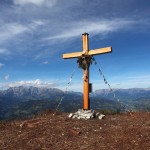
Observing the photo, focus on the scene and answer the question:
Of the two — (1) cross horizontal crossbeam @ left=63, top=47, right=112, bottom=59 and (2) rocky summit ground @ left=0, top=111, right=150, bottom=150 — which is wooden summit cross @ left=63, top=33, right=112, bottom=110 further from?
(2) rocky summit ground @ left=0, top=111, right=150, bottom=150

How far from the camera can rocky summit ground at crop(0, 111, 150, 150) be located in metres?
13.9

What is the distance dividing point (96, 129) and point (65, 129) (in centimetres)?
213

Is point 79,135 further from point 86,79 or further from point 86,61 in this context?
point 86,61

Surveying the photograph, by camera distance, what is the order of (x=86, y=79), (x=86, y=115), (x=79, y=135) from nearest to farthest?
(x=79, y=135), (x=86, y=115), (x=86, y=79)

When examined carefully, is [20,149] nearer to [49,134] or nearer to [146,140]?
[49,134]

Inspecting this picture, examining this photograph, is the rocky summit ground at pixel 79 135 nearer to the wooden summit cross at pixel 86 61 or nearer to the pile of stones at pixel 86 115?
the pile of stones at pixel 86 115

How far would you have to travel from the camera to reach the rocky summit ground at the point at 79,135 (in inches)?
545

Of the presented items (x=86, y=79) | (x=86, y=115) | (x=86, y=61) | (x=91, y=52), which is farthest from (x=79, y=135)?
(x=91, y=52)

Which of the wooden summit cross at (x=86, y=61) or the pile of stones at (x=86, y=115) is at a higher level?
the wooden summit cross at (x=86, y=61)

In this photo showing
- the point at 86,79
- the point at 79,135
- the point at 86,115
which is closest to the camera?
the point at 79,135

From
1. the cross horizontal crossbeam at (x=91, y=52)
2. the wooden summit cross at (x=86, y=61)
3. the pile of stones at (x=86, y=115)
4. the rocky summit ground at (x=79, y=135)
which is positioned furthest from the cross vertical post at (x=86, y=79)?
the rocky summit ground at (x=79, y=135)

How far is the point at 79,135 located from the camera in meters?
15.7

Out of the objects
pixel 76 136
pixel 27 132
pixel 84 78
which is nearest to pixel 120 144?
pixel 76 136

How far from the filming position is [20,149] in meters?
14.0
